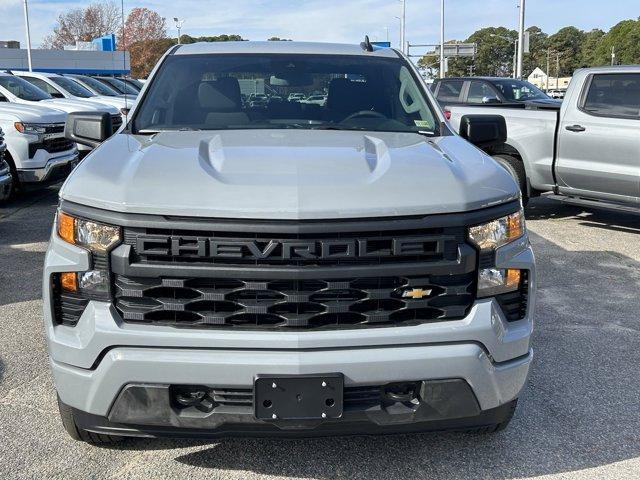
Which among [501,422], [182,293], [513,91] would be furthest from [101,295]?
[513,91]

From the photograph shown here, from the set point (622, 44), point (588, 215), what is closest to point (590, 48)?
point (622, 44)

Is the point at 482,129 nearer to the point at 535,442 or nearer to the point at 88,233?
the point at 535,442

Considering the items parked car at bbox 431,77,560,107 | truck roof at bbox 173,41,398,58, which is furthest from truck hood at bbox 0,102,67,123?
parked car at bbox 431,77,560,107

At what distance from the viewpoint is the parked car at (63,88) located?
49.0ft

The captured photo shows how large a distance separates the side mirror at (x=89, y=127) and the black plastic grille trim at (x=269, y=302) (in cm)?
161

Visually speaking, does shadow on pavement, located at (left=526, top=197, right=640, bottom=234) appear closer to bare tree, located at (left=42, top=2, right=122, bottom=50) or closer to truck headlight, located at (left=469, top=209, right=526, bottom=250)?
truck headlight, located at (left=469, top=209, right=526, bottom=250)

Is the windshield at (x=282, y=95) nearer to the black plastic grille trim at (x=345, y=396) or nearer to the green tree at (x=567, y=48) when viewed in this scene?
the black plastic grille trim at (x=345, y=396)

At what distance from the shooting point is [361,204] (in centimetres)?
250

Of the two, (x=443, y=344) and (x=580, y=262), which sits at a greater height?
(x=443, y=344)

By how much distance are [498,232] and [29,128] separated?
8.35 meters

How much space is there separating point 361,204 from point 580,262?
4.88m

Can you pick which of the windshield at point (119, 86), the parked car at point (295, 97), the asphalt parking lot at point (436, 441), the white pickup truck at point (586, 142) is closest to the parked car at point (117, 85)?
the windshield at point (119, 86)

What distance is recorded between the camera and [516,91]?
13375 mm

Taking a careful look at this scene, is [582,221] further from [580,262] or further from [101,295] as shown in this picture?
[101,295]
